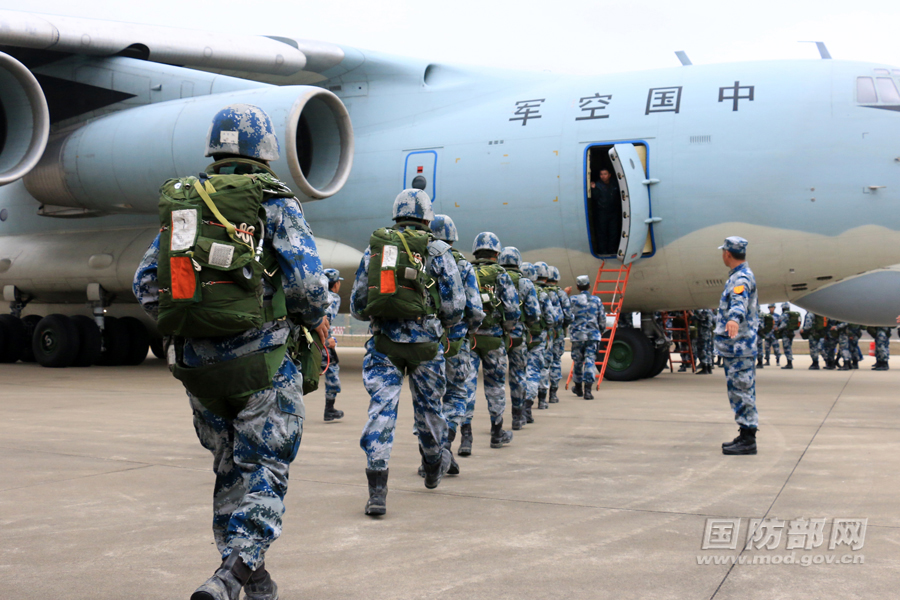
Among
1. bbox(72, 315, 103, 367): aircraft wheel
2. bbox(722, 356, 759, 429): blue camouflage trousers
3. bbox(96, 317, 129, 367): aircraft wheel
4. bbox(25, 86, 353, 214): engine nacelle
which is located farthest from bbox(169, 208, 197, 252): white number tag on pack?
bbox(96, 317, 129, 367): aircraft wheel

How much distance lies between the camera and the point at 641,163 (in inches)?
390

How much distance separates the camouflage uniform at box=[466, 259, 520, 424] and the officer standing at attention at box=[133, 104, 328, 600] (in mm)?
3057

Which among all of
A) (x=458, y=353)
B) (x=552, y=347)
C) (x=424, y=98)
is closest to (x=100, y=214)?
(x=424, y=98)

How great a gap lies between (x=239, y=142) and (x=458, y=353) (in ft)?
8.38

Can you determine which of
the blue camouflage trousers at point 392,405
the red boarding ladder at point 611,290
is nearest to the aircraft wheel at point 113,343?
the red boarding ladder at point 611,290

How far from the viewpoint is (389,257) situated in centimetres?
393

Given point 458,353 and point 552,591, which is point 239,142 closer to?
point 552,591

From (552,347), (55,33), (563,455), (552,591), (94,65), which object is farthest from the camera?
(94,65)

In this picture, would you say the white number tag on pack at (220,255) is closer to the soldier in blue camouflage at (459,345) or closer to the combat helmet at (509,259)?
the soldier in blue camouflage at (459,345)

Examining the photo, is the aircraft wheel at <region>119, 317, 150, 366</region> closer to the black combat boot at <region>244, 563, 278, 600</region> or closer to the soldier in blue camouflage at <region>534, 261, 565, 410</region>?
the soldier in blue camouflage at <region>534, 261, 565, 410</region>

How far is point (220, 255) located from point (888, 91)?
30.5 feet

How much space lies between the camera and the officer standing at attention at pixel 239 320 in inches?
92.1

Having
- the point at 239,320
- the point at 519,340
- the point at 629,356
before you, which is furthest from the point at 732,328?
the point at 629,356

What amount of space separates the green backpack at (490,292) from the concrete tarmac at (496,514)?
0.94 m
